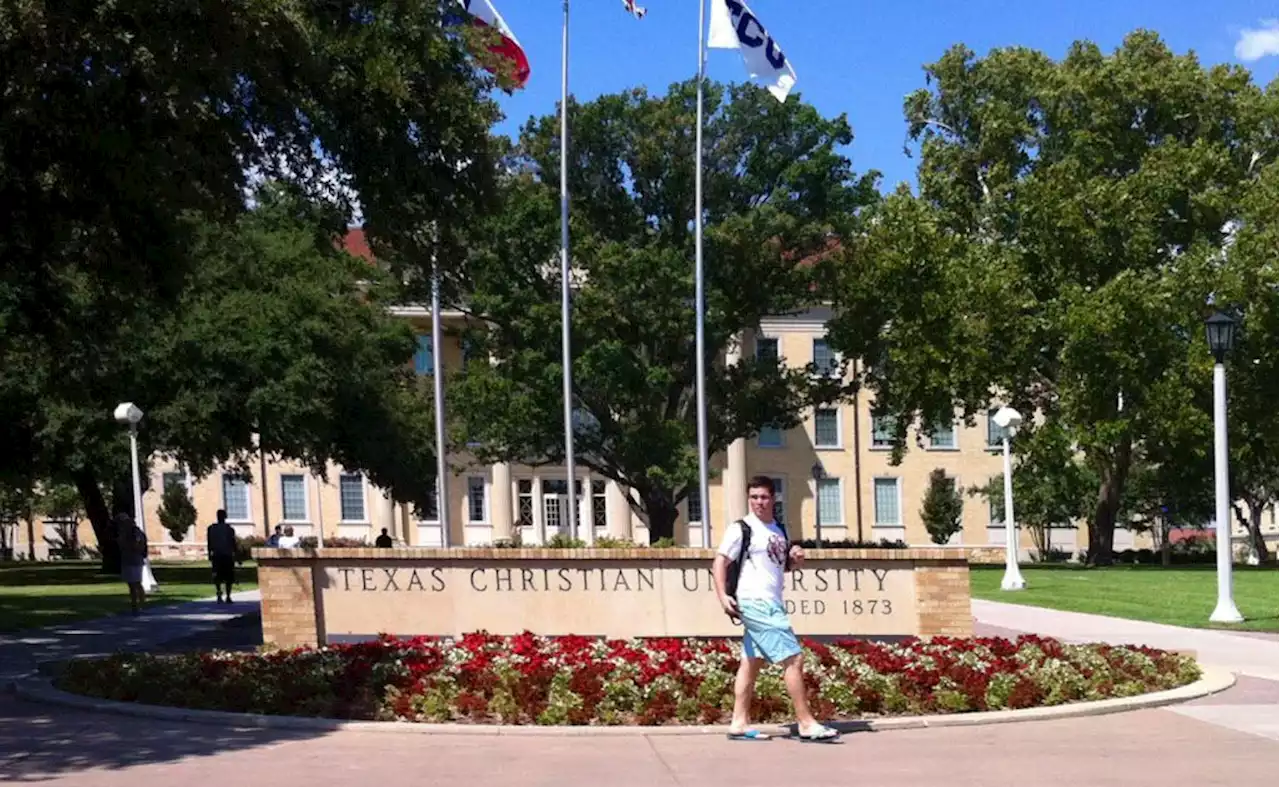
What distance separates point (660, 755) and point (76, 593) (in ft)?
89.4

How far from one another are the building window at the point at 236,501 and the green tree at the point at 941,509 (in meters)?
34.0

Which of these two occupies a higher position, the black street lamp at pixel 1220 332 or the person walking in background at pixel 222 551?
the black street lamp at pixel 1220 332

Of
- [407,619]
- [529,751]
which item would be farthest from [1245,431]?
[529,751]

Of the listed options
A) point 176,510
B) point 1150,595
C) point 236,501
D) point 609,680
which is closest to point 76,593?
point 1150,595

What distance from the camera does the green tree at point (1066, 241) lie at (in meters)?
43.5

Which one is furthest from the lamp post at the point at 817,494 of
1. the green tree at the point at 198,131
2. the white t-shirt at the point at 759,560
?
the white t-shirt at the point at 759,560

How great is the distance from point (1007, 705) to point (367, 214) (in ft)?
35.3

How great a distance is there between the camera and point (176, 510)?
73500 mm

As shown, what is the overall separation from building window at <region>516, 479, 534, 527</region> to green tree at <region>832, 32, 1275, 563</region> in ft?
98.8

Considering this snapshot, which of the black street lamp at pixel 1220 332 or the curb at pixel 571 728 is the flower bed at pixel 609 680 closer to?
the curb at pixel 571 728

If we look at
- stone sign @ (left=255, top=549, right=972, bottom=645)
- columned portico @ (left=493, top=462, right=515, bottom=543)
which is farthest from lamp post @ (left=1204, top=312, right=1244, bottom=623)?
columned portico @ (left=493, top=462, right=515, bottom=543)

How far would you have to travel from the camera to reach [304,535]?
74125 mm

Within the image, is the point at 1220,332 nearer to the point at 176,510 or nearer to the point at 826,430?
the point at 826,430

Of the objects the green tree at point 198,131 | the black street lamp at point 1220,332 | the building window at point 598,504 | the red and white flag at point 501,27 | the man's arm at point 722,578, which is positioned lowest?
the building window at point 598,504
